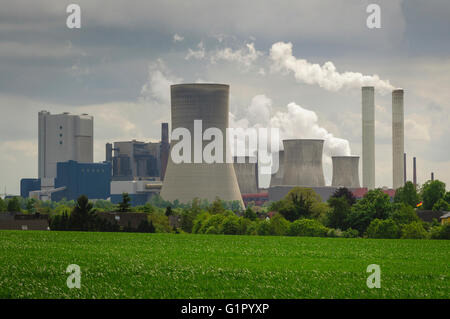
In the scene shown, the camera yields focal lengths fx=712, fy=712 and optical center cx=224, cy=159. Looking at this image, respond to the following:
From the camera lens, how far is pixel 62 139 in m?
160

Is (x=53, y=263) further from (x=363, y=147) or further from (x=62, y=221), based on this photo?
(x=363, y=147)

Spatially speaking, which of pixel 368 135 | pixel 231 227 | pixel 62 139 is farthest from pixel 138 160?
pixel 231 227

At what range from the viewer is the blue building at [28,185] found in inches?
5999

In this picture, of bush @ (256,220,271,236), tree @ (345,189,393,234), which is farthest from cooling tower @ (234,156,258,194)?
bush @ (256,220,271,236)

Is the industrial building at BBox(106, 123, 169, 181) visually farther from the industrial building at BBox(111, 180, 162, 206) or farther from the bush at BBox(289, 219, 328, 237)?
the bush at BBox(289, 219, 328, 237)

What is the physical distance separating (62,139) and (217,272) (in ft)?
496

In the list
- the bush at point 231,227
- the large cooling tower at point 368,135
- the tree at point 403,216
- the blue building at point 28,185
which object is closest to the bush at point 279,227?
the bush at point 231,227

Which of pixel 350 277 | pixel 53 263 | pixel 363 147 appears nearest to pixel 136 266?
pixel 53 263

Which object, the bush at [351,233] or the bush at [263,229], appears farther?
the bush at [351,233]

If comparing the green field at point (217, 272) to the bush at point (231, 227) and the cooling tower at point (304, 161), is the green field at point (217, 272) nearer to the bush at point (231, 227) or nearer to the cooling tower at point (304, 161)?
the bush at point (231, 227)

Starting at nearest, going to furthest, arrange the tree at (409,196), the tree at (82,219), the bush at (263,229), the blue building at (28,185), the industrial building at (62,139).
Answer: the tree at (82,219), the bush at (263,229), the tree at (409,196), the blue building at (28,185), the industrial building at (62,139)

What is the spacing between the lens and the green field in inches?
415

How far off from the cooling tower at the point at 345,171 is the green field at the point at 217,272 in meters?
86.0

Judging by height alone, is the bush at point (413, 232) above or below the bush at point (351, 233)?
above
